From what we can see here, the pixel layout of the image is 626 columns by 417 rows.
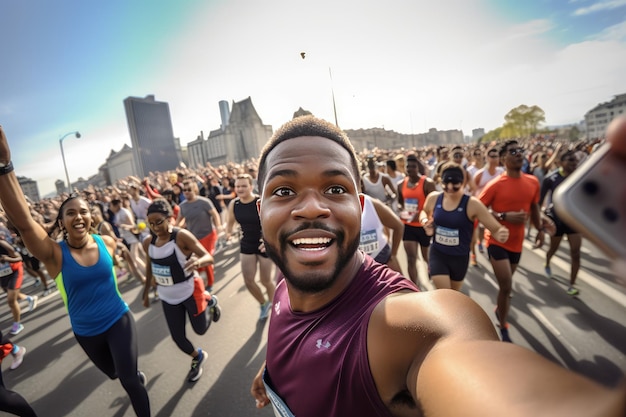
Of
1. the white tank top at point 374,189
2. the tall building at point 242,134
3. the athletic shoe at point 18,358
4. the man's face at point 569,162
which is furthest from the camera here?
the tall building at point 242,134

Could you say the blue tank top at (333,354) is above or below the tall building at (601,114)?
below

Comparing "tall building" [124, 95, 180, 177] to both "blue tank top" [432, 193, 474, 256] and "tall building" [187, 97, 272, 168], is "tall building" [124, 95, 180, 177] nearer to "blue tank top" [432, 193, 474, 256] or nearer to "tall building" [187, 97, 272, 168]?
"tall building" [187, 97, 272, 168]

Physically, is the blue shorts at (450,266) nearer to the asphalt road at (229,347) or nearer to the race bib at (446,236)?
the race bib at (446,236)

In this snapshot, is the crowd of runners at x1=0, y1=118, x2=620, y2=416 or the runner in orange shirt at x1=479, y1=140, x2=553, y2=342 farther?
the runner in orange shirt at x1=479, y1=140, x2=553, y2=342

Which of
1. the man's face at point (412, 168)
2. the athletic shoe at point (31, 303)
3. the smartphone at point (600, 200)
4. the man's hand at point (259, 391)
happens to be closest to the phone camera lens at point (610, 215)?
the smartphone at point (600, 200)

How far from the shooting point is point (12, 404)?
2607 mm

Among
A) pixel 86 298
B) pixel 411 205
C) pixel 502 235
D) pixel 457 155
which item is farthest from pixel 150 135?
pixel 502 235

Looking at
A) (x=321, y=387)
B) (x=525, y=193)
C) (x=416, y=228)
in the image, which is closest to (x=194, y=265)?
(x=321, y=387)

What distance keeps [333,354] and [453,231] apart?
10.1 feet

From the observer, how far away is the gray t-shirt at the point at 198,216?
597 cm

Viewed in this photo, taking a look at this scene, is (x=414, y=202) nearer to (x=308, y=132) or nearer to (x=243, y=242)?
(x=243, y=242)

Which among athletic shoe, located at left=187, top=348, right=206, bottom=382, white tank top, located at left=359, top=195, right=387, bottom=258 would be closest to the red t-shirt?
white tank top, located at left=359, top=195, right=387, bottom=258

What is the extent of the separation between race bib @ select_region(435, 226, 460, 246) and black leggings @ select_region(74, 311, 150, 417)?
3.43 meters

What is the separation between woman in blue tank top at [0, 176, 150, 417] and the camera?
98.9 inches
